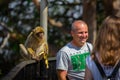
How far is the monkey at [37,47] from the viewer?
459cm

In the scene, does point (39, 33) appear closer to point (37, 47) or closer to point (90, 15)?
point (37, 47)

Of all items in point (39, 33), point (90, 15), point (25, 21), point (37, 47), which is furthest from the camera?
point (25, 21)

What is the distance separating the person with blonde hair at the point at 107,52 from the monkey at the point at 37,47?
208 centimetres

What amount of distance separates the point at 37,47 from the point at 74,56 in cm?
135

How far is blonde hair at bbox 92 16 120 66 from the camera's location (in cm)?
239

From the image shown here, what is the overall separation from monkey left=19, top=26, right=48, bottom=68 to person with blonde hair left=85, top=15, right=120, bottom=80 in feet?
6.81

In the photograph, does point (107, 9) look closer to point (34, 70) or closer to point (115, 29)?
point (34, 70)

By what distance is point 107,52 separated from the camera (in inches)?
94.4

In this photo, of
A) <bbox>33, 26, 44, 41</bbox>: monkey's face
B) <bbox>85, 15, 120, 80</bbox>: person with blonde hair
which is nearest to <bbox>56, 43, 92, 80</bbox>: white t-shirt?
<bbox>85, 15, 120, 80</bbox>: person with blonde hair

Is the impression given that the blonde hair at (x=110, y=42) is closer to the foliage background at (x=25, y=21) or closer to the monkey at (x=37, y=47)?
the monkey at (x=37, y=47)

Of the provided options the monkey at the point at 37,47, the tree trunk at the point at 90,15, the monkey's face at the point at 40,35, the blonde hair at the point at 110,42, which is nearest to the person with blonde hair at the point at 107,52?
the blonde hair at the point at 110,42

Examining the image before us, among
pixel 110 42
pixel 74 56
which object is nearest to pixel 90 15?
pixel 74 56

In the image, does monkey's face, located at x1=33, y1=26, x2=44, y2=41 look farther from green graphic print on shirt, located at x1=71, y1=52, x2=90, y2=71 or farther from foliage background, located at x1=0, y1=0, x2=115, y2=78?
foliage background, located at x1=0, y1=0, x2=115, y2=78

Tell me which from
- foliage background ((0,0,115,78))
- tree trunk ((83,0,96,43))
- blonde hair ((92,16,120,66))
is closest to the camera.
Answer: blonde hair ((92,16,120,66))
